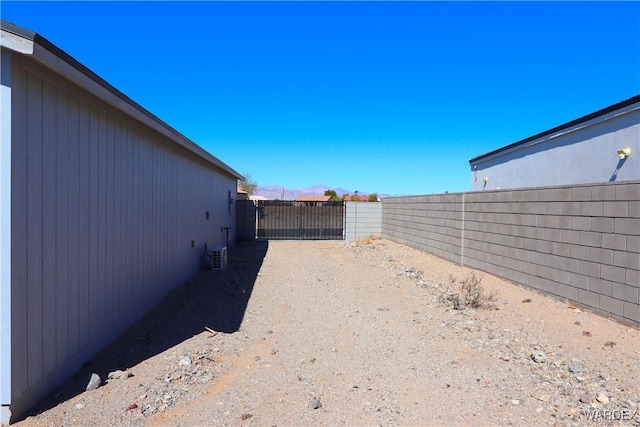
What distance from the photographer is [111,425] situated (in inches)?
122

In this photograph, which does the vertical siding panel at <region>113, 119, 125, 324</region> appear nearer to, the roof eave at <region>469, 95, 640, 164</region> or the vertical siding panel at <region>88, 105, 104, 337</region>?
the vertical siding panel at <region>88, 105, 104, 337</region>

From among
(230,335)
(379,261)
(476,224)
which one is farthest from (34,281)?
(379,261)

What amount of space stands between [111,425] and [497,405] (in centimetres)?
310

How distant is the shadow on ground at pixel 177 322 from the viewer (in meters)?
3.99

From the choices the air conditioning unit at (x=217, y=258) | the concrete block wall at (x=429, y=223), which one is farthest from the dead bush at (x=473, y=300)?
the air conditioning unit at (x=217, y=258)

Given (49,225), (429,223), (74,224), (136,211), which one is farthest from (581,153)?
(49,225)

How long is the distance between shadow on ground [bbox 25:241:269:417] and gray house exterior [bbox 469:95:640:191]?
25.7 ft

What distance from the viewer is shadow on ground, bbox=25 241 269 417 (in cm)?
399

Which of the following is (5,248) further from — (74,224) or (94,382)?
(94,382)

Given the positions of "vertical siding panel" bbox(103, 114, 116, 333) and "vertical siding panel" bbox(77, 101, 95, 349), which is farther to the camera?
"vertical siding panel" bbox(103, 114, 116, 333)

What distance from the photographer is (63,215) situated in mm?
3730

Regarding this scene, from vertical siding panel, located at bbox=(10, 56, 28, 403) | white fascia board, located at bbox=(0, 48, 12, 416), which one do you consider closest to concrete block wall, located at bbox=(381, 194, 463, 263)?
vertical siding panel, located at bbox=(10, 56, 28, 403)

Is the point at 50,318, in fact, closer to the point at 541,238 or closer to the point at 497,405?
the point at 497,405

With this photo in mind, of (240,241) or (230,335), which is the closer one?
(230,335)
